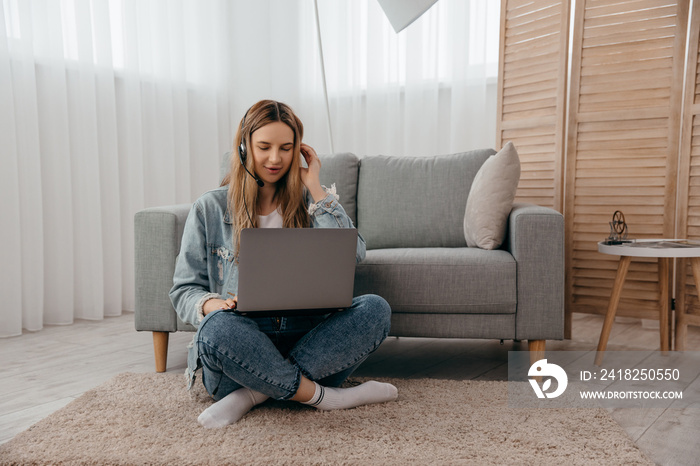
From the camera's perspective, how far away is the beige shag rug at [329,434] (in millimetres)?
1304

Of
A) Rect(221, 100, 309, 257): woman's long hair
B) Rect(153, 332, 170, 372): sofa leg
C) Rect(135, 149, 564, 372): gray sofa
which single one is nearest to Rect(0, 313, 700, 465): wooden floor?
Rect(153, 332, 170, 372): sofa leg

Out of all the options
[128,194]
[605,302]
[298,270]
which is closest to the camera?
[298,270]

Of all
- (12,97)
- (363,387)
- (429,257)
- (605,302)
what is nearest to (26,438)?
(363,387)

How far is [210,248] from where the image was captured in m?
1.66

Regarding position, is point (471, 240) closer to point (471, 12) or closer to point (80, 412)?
point (80, 412)

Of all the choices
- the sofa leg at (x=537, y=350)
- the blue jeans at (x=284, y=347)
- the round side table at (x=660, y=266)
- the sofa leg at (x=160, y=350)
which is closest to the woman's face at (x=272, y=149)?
the blue jeans at (x=284, y=347)

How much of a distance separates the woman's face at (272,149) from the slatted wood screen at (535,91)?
1357 millimetres

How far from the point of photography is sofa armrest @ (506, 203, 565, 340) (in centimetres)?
187

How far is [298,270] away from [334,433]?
0.40m

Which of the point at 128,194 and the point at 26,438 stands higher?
the point at 128,194

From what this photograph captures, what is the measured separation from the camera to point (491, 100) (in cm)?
331

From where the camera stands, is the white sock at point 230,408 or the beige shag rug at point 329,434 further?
the white sock at point 230,408

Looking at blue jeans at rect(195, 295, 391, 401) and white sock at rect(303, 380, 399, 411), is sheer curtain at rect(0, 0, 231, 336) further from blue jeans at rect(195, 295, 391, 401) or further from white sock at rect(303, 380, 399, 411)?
white sock at rect(303, 380, 399, 411)

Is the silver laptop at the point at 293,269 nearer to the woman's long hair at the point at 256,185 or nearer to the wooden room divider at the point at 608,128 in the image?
the woman's long hair at the point at 256,185
